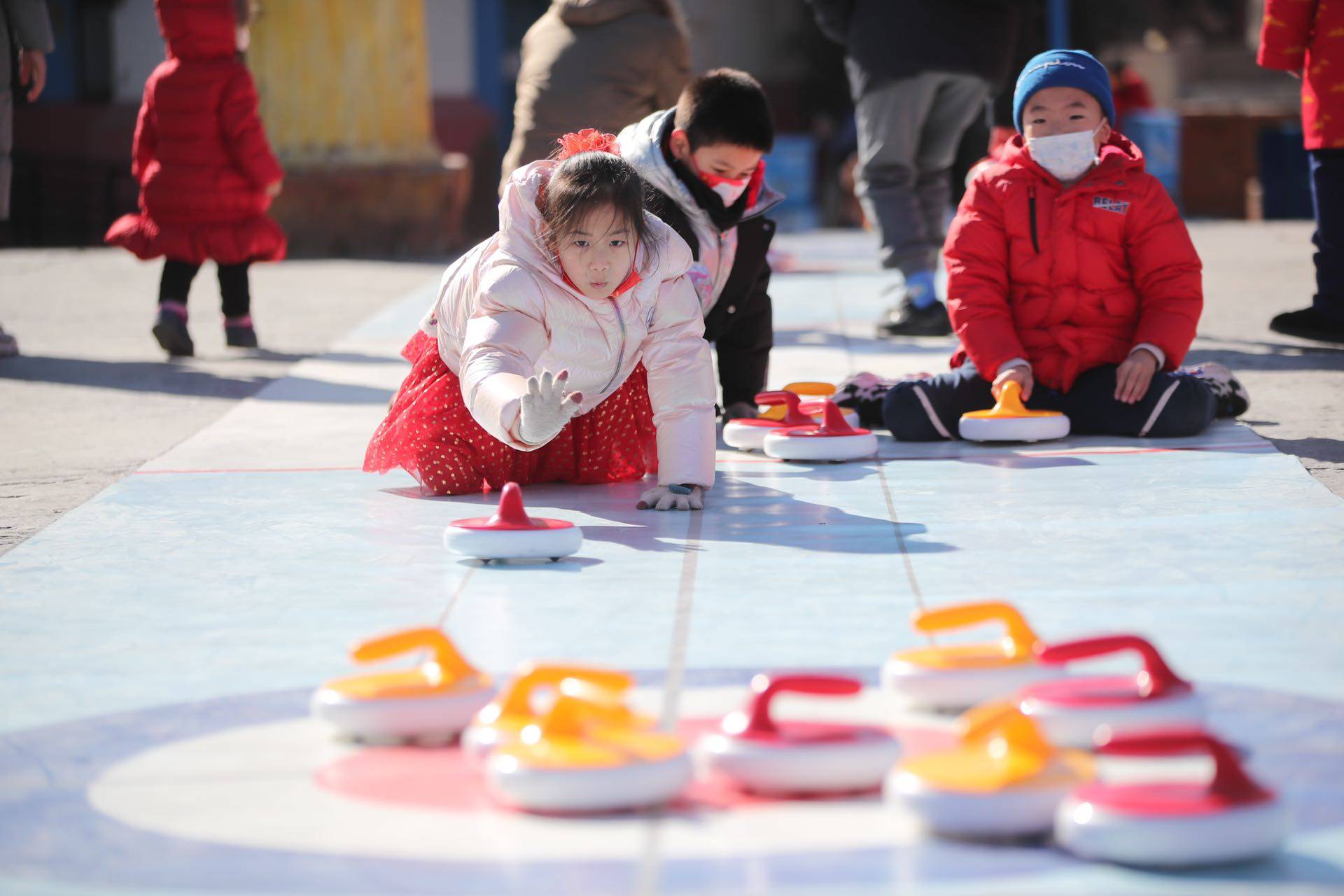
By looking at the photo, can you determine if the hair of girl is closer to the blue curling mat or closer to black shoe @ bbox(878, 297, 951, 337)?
the blue curling mat

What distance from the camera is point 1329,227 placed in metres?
6.21

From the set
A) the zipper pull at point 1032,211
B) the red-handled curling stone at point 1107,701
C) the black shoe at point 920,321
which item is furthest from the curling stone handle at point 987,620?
the black shoe at point 920,321

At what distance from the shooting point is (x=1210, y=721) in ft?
7.36

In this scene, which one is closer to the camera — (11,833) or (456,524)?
(11,833)

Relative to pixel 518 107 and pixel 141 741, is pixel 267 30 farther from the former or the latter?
pixel 141 741

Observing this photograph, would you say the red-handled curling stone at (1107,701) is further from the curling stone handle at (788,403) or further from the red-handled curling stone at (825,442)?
the curling stone handle at (788,403)

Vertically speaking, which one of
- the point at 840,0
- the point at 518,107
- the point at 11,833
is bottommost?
the point at 11,833

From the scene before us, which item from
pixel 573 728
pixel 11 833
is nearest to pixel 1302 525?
pixel 573 728

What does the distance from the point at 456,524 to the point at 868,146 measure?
155 inches

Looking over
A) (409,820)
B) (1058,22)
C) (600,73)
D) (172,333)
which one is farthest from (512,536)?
(1058,22)

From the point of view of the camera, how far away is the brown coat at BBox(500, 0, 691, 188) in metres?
6.52

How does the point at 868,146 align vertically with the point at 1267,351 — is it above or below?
above

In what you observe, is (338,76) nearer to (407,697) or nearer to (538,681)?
(407,697)

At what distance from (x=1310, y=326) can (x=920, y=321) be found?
1.42m
